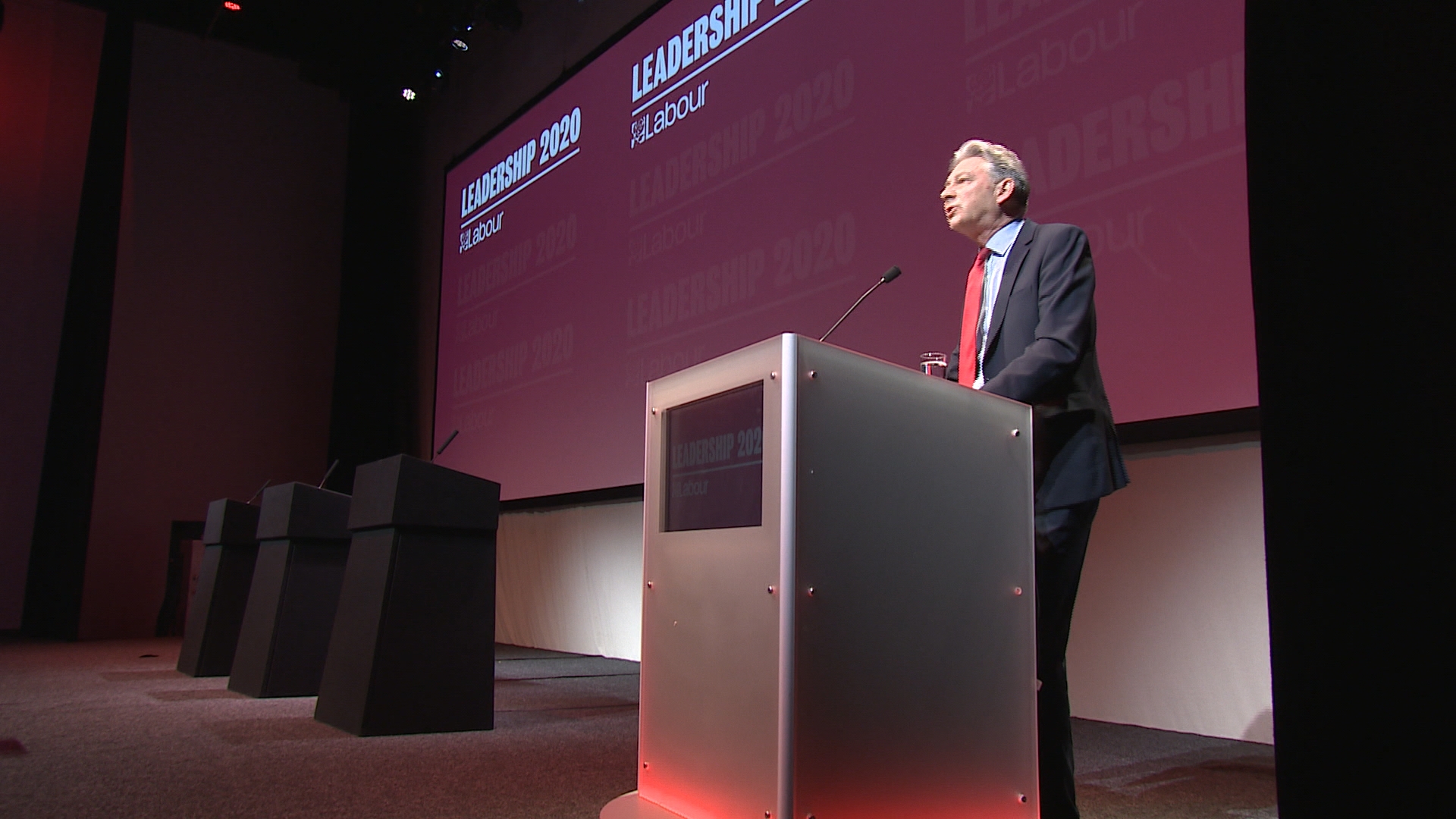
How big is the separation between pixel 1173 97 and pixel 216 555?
165 inches

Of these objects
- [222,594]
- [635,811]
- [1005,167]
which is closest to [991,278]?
[1005,167]

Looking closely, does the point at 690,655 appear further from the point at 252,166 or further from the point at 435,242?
the point at 252,166

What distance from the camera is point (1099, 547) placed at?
3033 millimetres

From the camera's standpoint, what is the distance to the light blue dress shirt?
1.62 m

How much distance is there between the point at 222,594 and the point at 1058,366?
159 inches

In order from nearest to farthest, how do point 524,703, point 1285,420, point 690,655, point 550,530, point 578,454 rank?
1. point 1285,420
2. point 690,655
3. point 524,703
4. point 578,454
5. point 550,530

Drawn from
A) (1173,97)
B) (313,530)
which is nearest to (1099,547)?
(1173,97)

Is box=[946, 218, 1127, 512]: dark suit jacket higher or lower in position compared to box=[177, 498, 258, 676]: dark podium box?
higher

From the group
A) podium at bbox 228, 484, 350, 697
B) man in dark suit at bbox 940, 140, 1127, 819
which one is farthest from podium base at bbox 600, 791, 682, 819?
podium at bbox 228, 484, 350, 697

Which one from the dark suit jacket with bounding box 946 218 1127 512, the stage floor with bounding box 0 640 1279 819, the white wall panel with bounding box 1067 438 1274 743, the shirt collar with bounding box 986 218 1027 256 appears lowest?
the stage floor with bounding box 0 640 1279 819

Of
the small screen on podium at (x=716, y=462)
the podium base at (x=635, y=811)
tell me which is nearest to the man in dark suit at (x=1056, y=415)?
the small screen on podium at (x=716, y=462)

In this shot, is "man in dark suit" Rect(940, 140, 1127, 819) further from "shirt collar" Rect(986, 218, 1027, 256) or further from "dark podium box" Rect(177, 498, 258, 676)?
"dark podium box" Rect(177, 498, 258, 676)

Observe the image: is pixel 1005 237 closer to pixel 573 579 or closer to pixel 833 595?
pixel 833 595

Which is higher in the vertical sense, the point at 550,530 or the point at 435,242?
the point at 435,242
